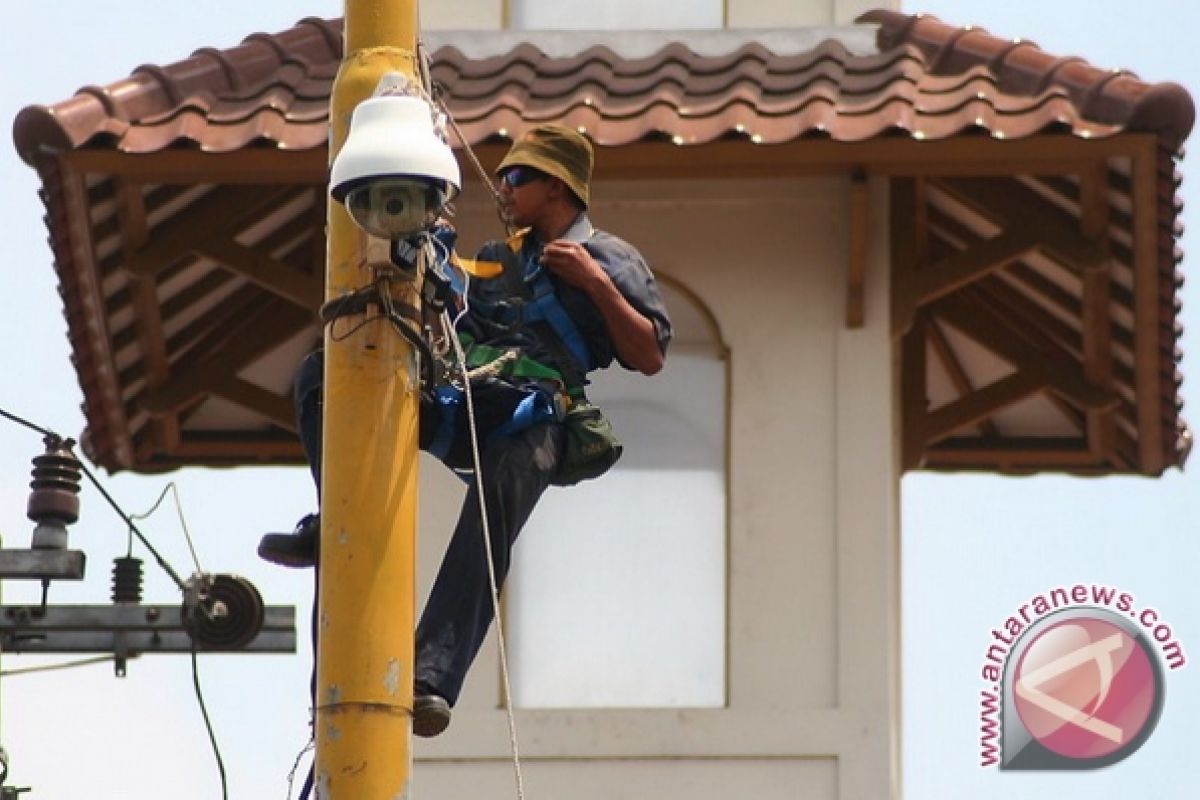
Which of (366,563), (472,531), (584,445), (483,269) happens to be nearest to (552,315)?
(483,269)

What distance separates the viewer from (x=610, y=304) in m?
9.08

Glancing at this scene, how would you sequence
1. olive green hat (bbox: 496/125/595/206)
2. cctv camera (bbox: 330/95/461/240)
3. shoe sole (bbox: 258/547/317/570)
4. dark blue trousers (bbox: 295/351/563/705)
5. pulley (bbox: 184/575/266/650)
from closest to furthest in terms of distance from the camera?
1. cctv camera (bbox: 330/95/461/240)
2. dark blue trousers (bbox: 295/351/563/705)
3. shoe sole (bbox: 258/547/317/570)
4. olive green hat (bbox: 496/125/595/206)
5. pulley (bbox: 184/575/266/650)

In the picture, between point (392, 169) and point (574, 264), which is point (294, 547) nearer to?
point (574, 264)

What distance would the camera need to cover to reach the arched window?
48.2ft

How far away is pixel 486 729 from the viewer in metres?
14.3

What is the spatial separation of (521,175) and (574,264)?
1.67 ft

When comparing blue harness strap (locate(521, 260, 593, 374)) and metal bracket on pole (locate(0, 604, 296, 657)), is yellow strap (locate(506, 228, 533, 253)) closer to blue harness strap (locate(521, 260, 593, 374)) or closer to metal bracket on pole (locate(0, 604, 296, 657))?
blue harness strap (locate(521, 260, 593, 374))

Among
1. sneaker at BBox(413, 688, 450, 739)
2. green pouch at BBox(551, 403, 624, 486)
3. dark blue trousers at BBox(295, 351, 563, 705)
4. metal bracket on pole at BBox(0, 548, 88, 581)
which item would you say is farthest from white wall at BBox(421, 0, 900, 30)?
sneaker at BBox(413, 688, 450, 739)

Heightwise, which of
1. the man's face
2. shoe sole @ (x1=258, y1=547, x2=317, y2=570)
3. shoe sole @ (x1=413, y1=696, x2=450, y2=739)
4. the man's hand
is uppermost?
the man's face

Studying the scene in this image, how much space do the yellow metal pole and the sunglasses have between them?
169 cm

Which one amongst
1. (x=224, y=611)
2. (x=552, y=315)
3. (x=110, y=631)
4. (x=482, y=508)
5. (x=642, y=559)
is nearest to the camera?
(x=482, y=508)

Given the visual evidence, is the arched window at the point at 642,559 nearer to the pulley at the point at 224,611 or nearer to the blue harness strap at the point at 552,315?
the pulley at the point at 224,611

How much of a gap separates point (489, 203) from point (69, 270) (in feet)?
5.76

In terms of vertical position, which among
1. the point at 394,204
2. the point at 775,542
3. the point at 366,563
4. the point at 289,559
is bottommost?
the point at 366,563
